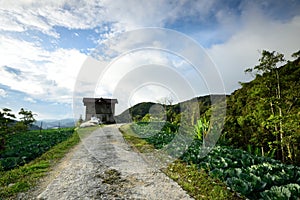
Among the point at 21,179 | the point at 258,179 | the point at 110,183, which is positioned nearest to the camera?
the point at 258,179

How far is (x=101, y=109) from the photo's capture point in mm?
27969

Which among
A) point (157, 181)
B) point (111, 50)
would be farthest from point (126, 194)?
point (111, 50)

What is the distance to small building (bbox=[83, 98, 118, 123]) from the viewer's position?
26850mm

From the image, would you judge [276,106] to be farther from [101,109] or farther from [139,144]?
[101,109]

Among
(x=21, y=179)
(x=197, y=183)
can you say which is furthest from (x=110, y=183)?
(x=21, y=179)

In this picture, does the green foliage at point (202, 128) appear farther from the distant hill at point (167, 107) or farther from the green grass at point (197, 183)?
the green grass at point (197, 183)

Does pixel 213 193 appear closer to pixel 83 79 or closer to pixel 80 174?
pixel 80 174

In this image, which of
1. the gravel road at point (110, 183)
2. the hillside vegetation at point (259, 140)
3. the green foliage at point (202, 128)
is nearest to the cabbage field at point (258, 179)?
the hillside vegetation at point (259, 140)

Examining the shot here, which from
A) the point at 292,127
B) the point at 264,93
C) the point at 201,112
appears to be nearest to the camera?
the point at 292,127

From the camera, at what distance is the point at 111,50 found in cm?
857

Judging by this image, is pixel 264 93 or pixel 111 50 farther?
pixel 111 50

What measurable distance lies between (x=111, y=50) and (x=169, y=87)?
3628 mm

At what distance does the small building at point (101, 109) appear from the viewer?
26.9 meters

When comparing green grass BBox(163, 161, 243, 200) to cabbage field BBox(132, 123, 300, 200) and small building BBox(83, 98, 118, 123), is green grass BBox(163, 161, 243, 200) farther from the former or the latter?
small building BBox(83, 98, 118, 123)
